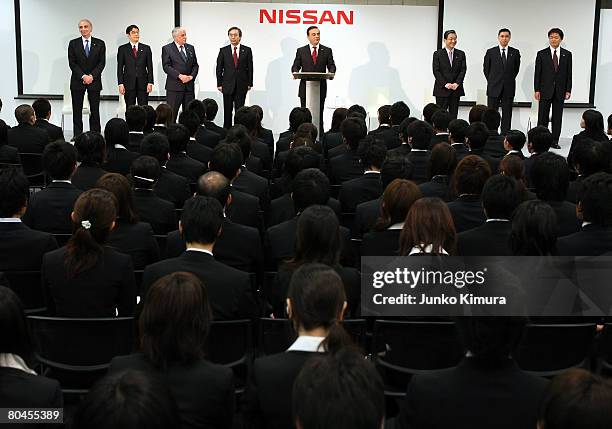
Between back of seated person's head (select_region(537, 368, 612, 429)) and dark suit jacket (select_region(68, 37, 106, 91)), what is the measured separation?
37.0 ft

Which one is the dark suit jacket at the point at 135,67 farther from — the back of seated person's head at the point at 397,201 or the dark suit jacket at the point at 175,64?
the back of seated person's head at the point at 397,201

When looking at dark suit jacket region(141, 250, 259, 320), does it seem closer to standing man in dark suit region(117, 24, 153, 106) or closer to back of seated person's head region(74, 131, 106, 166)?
back of seated person's head region(74, 131, 106, 166)

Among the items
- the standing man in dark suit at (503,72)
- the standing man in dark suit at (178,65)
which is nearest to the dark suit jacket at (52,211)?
the standing man in dark suit at (178,65)

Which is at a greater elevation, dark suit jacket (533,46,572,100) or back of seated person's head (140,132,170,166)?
dark suit jacket (533,46,572,100)

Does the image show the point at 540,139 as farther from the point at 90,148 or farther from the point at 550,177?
the point at 90,148

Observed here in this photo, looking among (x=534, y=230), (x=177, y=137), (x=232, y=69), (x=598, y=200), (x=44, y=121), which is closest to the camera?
(x=534, y=230)

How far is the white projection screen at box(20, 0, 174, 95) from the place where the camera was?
13742 millimetres

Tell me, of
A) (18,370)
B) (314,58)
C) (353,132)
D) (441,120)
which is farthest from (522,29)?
(18,370)

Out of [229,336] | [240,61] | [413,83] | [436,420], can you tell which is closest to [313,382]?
[436,420]

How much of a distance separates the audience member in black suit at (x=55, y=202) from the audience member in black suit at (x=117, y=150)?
69.1 inches

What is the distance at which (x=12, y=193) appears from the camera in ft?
14.1

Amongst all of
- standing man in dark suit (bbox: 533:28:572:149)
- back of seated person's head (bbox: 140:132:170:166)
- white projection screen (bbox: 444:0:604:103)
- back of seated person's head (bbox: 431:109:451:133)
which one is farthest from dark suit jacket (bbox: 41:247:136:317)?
white projection screen (bbox: 444:0:604:103)

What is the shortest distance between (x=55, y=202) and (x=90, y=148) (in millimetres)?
1003

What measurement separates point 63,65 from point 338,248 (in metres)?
11.4
